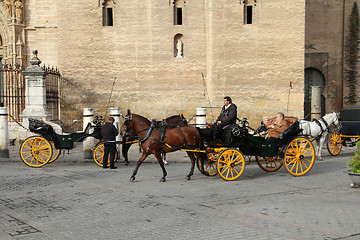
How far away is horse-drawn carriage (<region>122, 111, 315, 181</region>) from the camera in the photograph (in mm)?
9492

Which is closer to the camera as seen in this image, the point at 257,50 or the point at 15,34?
the point at 257,50

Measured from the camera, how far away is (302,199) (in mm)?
7738

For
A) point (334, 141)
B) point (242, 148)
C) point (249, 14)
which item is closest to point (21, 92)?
point (249, 14)

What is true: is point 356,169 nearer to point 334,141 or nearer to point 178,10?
point 334,141

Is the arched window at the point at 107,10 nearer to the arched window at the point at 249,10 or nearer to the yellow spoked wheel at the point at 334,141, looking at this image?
the arched window at the point at 249,10

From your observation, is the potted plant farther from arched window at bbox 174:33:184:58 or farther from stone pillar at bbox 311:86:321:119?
arched window at bbox 174:33:184:58

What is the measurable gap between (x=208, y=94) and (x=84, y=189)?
12.1 metres

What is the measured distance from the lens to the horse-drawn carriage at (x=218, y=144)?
949 centimetres

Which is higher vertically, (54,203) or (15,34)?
(15,34)

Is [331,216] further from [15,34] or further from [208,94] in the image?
[15,34]

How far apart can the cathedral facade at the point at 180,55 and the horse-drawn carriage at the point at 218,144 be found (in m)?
9.49

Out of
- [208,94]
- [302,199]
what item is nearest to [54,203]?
[302,199]

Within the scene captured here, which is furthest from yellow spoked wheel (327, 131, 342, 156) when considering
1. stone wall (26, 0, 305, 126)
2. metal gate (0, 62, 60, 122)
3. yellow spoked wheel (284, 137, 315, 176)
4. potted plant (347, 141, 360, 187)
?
metal gate (0, 62, 60, 122)

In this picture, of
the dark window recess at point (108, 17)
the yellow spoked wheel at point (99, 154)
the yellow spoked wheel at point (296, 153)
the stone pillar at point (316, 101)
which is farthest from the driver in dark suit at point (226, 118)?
the dark window recess at point (108, 17)
